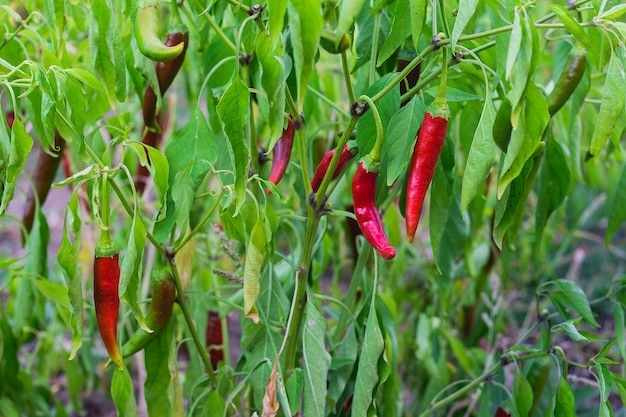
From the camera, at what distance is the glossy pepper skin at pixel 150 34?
737 millimetres

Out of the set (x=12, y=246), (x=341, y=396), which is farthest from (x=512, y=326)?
(x=12, y=246)

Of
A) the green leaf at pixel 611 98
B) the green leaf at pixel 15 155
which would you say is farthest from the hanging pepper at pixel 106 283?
the green leaf at pixel 611 98

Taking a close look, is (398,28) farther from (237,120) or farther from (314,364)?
(314,364)

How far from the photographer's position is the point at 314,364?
3.04 ft

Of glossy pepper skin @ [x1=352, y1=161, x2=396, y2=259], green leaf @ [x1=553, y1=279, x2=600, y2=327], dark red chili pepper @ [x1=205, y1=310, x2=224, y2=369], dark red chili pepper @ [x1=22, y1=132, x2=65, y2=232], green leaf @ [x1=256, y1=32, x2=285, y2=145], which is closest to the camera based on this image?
green leaf @ [x1=256, y1=32, x2=285, y2=145]

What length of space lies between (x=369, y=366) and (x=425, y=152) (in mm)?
299

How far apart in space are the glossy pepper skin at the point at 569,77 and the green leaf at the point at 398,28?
183mm

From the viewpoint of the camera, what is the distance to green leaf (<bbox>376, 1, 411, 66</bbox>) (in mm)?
787

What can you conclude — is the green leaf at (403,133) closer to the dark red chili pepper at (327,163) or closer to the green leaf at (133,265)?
the dark red chili pepper at (327,163)

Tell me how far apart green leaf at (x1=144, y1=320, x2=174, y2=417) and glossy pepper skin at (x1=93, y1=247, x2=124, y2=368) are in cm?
12

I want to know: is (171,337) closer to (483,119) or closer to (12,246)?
(483,119)

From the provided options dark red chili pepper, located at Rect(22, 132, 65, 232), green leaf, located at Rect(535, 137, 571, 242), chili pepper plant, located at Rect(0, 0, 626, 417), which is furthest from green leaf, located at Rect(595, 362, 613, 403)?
dark red chili pepper, located at Rect(22, 132, 65, 232)

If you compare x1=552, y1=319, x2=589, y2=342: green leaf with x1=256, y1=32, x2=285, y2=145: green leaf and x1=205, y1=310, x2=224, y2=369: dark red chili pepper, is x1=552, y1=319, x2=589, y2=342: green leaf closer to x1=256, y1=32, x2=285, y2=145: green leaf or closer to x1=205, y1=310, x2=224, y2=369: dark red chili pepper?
x1=256, y1=32, x2=285, y2=145: green leaf

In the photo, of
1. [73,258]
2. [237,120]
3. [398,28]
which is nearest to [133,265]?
[73,258]
